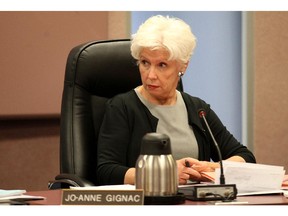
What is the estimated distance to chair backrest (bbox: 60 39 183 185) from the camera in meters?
2.28

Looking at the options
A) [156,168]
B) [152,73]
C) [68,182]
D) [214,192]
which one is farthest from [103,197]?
[152,73]

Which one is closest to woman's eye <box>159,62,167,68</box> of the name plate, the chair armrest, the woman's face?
the woman's face

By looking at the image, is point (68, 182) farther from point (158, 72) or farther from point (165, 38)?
point (165, 38)

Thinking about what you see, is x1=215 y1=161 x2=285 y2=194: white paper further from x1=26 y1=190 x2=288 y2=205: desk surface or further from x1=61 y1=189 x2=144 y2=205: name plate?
x1=61 y1=189 x2=144 y2=205: name plate

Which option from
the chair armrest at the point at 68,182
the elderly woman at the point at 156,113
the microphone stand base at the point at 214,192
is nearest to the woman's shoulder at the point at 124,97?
the elderly woman at the point at 156,113

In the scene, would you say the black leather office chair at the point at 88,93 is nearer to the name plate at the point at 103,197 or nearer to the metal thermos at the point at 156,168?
the metal thermos at the point at 156,168

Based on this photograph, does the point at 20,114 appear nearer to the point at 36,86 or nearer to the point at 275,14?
the point at 36,86

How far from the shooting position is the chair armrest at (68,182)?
6.86 ft

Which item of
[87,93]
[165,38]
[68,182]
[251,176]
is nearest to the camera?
[251,176]

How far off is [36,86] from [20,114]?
0.17 meters

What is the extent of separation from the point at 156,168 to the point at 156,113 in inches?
38.9

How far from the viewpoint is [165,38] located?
88.6 inches

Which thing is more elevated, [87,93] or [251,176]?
[87,93]
